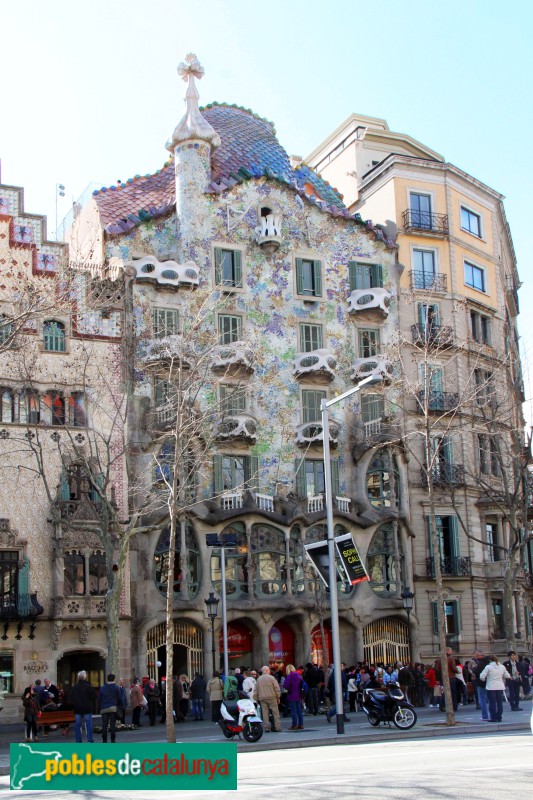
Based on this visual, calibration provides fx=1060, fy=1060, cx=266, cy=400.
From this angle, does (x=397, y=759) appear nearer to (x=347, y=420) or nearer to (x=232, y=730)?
(x=232, y=730)

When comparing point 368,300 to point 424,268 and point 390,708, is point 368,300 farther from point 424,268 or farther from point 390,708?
point 390,708

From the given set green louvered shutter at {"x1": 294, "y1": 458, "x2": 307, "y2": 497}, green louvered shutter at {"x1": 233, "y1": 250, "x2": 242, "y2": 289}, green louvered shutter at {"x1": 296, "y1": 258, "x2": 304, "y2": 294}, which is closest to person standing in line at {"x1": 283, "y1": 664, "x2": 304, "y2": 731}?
green louvered shutter at {"x1": 294, "y1": 458, "x2": 307, "y2": 497}

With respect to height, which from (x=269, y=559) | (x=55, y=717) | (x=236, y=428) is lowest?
(x=55, y=717)

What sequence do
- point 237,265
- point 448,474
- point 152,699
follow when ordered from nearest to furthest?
point 152,699, point 237,265, point 448,474

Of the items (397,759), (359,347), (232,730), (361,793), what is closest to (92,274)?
(359,347)

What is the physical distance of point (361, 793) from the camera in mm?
11859

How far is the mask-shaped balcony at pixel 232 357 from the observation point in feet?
125

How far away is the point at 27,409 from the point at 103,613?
22.8ft

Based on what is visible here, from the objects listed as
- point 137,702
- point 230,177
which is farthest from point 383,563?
point 230,177

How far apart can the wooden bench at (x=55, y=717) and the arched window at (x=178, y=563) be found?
30.2ft

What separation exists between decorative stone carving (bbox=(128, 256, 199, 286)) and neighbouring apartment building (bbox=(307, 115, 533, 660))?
8946 mm

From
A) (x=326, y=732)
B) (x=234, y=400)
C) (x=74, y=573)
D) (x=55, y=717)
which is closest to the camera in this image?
(x=326, y=732)

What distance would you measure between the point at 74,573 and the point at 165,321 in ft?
Result: 32.4

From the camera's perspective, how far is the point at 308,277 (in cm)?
4209
